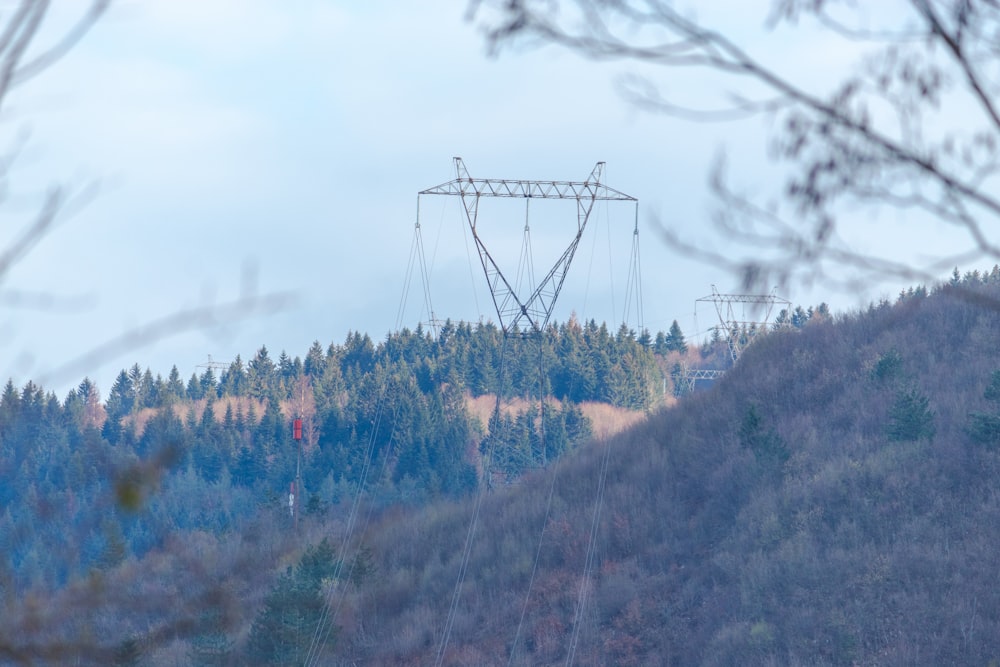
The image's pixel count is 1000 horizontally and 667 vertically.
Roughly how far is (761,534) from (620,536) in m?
3.56

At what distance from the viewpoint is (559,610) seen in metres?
22.5

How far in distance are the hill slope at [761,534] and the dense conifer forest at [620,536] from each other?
6cm

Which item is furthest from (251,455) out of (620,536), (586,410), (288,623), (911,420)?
(911,420)

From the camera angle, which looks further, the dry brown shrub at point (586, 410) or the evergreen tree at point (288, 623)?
the dry brown shrub at point (586, 410)

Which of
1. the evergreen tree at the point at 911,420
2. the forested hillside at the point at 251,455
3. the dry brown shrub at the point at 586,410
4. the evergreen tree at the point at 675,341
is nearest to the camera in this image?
the forested hillside at the point at 251,455

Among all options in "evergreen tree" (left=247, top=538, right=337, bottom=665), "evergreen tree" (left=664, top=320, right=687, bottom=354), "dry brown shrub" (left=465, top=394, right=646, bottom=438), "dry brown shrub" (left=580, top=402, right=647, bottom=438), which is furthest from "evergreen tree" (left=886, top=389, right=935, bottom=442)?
"evergreen tree" (left=664, top=320, right=687, bottom=354)

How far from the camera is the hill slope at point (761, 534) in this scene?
18.1m

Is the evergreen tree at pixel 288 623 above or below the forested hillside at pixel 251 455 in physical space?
Result: below

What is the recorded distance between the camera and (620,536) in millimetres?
24391

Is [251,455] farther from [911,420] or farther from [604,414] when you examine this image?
[911,420]

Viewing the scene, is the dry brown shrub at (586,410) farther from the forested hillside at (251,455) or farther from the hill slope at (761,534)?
the hill slope at (761,534)

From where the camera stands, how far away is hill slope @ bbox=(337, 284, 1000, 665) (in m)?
18.1

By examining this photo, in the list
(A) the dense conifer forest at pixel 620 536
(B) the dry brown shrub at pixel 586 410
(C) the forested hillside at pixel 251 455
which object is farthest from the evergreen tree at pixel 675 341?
(A) the dense conifer forest at pixel 620 536

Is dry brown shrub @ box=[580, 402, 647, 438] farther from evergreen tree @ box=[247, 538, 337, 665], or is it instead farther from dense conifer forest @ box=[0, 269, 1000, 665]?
evergreen tree @ box=[247, 538, 337, 665]
